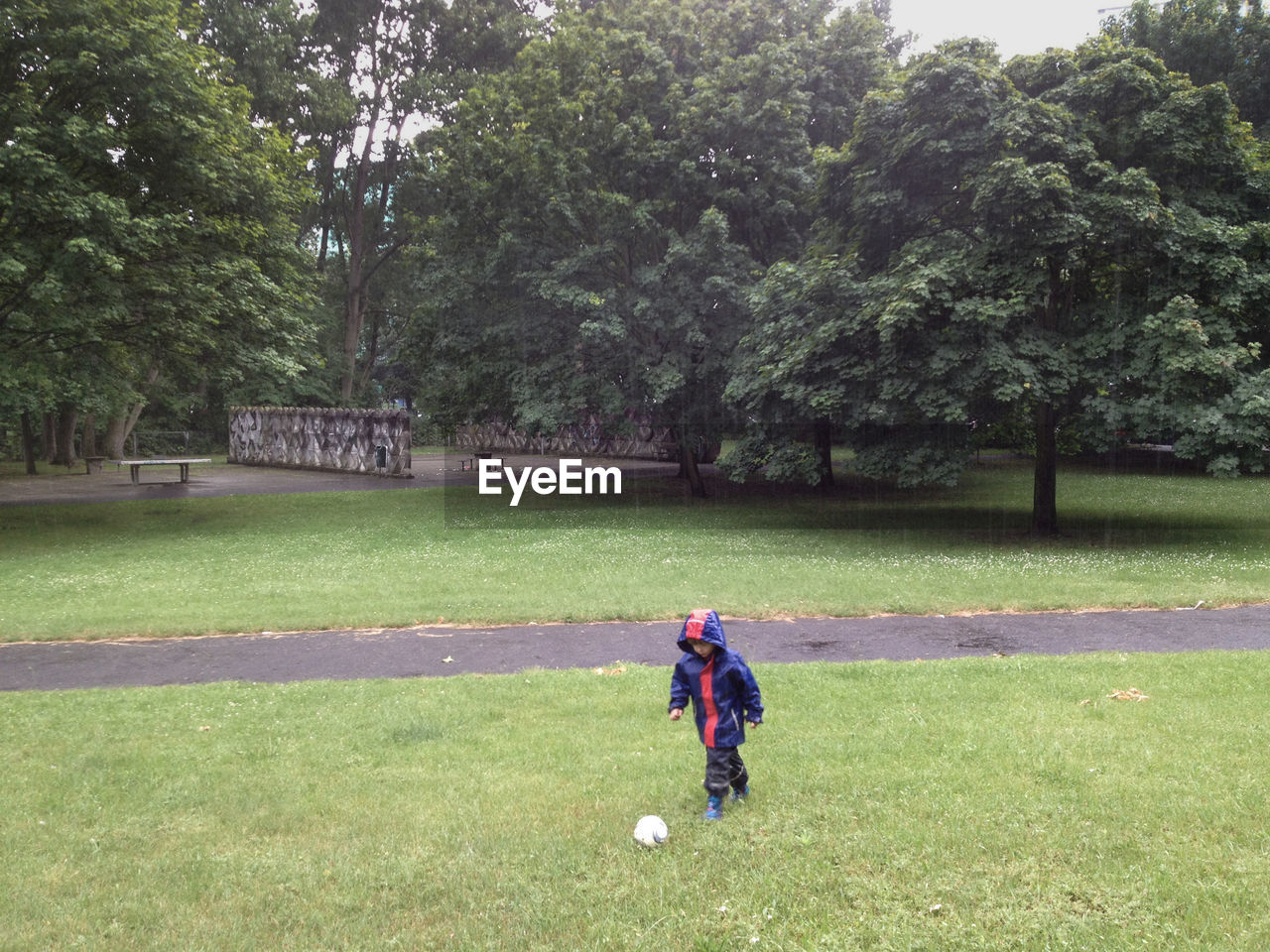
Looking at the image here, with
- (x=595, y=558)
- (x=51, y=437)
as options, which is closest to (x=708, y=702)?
(x=595, y=558)

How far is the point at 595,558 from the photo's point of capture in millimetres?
16219

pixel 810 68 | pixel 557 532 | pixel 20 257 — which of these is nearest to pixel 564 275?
pixel 557 532

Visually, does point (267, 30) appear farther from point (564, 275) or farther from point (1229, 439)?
point (1229, 439)

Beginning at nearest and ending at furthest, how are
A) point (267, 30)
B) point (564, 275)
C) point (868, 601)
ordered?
A: point (868, 601), point (564, 275), point (267, 30)

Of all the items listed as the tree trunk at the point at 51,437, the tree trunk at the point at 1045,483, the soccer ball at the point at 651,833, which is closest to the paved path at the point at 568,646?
the soccer ball at the point at 651,833

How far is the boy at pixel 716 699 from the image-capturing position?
17.7 feet

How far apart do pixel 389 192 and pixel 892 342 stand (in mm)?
36611

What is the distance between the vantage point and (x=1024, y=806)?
5324 millimetres

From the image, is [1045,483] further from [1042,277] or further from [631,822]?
[631,822]

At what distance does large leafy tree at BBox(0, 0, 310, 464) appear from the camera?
17.0m

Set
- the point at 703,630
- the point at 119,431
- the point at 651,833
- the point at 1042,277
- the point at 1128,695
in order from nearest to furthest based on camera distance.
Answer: the point at 651,833
the point at 703,630
the point at 1128,695
the point at 1042,277
the point at 119,431

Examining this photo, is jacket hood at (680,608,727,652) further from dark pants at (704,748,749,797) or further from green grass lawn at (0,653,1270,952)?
green grass lawn at (0,653,1270,952)

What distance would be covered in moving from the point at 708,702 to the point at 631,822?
0.84 metres

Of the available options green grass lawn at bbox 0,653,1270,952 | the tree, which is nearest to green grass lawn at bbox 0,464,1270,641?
green grass lawn at bbox 0,653,1270,952
